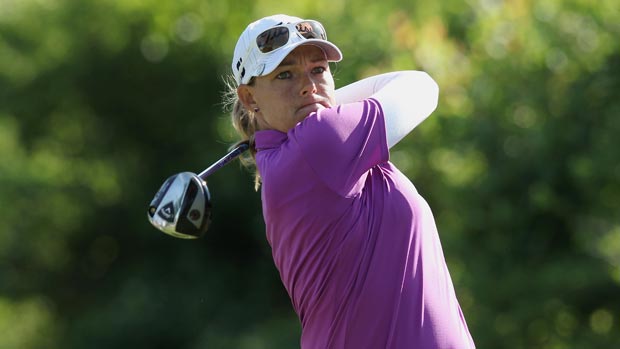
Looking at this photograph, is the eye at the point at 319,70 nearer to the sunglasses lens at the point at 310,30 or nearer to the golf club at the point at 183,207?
the sunglasses lens at the point at 310,30

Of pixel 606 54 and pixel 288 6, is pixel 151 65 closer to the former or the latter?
pixel 288 6

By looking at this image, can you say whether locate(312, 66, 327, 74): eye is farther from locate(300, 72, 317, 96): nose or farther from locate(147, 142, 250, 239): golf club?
locate(147, 142, 250, 239): golf club

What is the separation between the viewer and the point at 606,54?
737 cm

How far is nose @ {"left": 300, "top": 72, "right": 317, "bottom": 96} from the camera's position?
273 cm

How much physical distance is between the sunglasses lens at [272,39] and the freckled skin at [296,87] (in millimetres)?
39

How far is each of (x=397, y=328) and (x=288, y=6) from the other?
8.08 meters

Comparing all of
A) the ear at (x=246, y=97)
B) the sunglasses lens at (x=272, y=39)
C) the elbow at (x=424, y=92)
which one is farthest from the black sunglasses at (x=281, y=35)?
the elbow at (x=424, y=92)

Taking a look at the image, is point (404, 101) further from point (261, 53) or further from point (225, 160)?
point (225, 160)

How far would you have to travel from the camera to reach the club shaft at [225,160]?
9.34 ft

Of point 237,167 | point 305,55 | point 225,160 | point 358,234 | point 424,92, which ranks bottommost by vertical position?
point 237,167

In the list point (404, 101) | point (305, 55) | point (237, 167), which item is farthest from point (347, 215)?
point (237, 167)

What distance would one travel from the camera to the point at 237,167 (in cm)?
1055

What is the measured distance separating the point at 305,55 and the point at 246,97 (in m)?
0.21

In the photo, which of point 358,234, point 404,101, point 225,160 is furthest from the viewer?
point 225,160
